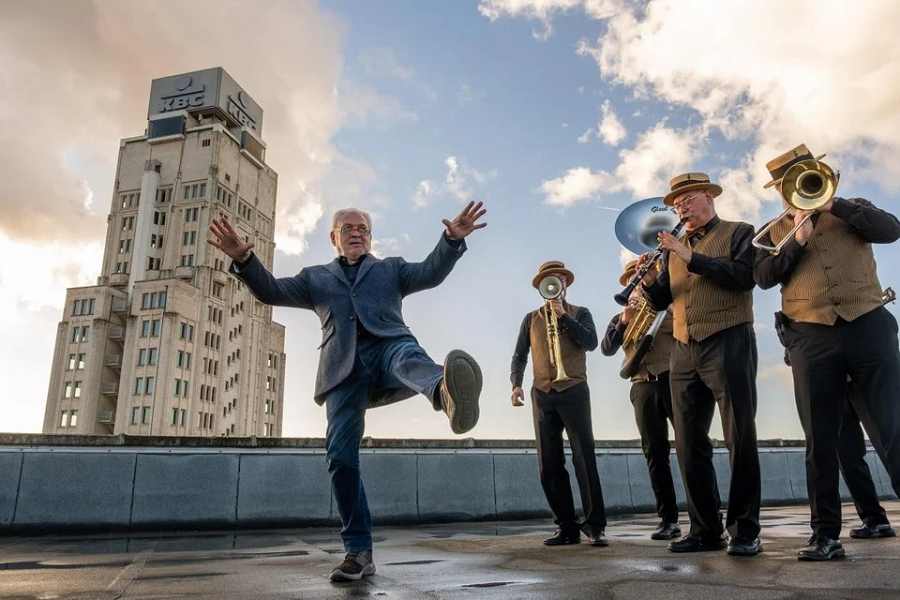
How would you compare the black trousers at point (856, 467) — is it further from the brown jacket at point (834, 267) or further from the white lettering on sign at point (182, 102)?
the white lettering on sign at point (182, 102)

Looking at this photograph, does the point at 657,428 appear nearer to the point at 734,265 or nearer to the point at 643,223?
the point at 643,223

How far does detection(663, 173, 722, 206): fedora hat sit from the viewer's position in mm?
4205

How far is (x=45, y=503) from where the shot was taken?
665cm

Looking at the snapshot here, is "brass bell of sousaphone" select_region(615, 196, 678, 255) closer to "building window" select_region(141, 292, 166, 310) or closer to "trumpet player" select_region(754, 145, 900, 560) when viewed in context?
"trumpet player" select_region(754, 145, 900, 560)

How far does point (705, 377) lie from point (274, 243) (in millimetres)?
92989

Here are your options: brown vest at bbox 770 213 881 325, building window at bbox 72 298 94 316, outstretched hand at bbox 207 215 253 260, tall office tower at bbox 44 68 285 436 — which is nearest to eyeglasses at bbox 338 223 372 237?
outstretched hand at bbox 207 215 253 260

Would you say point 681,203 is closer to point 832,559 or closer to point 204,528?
point 832,559

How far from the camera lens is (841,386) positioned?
3459mm

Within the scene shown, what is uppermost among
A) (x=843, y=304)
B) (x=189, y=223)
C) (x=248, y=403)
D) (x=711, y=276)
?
(x=189, y=223)

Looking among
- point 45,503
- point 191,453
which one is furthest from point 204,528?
point 45,503

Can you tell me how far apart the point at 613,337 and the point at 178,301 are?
75742 mm

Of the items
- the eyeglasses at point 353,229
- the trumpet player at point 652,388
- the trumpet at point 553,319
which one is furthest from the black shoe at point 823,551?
the eyeglasses at point 353,229

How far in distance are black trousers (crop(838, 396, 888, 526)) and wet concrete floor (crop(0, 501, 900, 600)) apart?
47 cm

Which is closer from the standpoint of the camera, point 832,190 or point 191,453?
point 832,190
